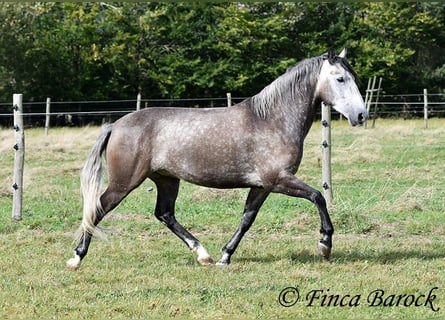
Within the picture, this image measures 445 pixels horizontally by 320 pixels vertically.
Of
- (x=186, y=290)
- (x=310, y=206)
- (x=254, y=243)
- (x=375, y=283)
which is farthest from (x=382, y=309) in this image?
(x=310, y=206)

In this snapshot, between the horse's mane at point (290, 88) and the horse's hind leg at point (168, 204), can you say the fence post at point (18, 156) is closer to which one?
the horse's hind leg at point (168, 204)

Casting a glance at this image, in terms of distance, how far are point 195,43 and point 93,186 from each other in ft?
84.7

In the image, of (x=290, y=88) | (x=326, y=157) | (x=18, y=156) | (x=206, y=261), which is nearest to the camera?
(x=206, y=261)

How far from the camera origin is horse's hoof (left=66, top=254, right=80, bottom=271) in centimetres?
683

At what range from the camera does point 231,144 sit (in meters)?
7.04

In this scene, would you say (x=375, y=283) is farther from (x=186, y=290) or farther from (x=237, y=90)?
(x=237, y=90)

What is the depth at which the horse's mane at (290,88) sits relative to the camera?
7.15m

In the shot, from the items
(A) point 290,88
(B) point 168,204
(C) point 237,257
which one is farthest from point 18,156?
(A) point 290,88

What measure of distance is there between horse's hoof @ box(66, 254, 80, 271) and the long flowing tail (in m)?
0.25

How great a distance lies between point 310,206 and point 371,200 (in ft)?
3.27

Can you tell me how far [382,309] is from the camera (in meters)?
5.33

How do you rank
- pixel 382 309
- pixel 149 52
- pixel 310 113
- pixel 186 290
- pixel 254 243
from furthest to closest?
pixel 149 52
pixel 254 243
pixel 310 113
pixel 186 290
pixel 382 309

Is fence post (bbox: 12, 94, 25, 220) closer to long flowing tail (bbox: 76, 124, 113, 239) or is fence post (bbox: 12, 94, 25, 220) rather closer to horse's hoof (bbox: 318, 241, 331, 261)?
long flowing tail (bbox: 76, 124, 113, 239)

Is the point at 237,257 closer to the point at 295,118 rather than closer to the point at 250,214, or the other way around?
the point at 250,214
